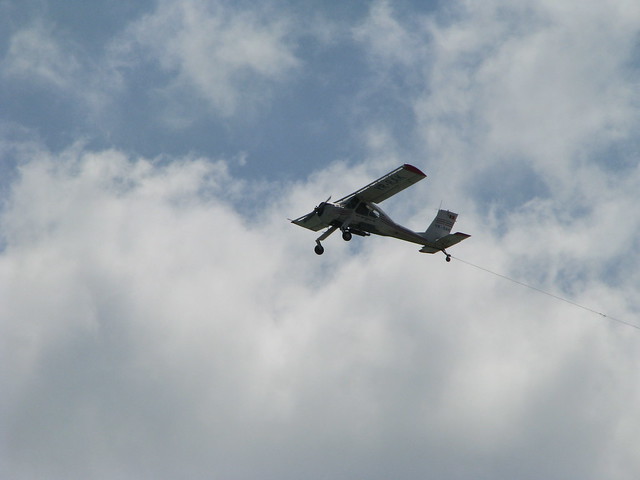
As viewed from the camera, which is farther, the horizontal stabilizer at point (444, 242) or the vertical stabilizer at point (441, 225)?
the vertical stabilizer at point (441, 225)

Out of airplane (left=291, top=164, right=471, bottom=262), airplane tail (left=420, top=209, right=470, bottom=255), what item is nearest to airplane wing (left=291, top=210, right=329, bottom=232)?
airplane (left=291, top=164, right=471, bottom=262)

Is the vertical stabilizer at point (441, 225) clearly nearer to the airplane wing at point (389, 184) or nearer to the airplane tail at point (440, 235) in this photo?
the airplane tail at point (440, 235)

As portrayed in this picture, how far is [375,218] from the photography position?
38.2m

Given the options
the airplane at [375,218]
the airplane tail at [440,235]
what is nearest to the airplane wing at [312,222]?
the airplane at [375,218]

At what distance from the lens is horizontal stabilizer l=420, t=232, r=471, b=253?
1518 inches

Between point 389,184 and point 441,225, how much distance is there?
424 cm

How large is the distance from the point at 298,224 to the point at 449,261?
789 centimetres

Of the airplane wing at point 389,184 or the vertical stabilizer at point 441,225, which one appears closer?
the airplane wing at point 389,184

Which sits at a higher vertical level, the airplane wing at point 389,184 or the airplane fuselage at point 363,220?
the airplane wing at point 389,184

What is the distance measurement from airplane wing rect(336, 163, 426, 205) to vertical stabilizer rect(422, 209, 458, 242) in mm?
2998

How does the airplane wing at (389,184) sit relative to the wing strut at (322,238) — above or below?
above

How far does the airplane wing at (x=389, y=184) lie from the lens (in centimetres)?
3653

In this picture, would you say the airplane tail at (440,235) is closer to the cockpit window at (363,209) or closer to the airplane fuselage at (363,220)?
the airplane fuselage at (363,220)

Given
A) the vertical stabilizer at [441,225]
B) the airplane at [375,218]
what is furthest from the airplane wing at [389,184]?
the vertical stabilizer at [441,225]
